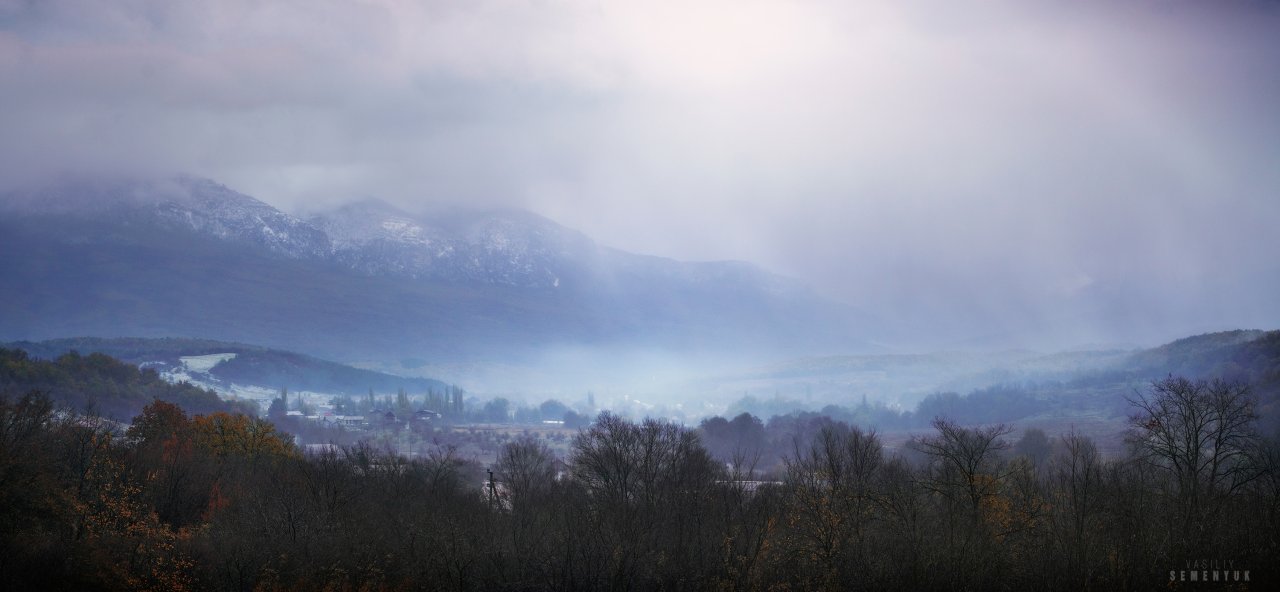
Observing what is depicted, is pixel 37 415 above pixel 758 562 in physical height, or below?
above

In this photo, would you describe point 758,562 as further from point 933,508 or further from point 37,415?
point 37,415

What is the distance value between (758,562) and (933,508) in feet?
Answer: 58.5

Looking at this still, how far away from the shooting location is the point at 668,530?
7062 centimetres

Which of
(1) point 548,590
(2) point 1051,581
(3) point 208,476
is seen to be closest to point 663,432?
(3) point 208,476

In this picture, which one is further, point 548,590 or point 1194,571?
point 548,590

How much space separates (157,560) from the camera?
66062mm

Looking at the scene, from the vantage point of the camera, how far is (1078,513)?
66.5 metres

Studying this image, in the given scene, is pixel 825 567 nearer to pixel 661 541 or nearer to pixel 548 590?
pixel 661 541

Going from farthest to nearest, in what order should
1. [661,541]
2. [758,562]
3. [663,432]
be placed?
1. [663,432]
2. [661,541]
3. [758,562]

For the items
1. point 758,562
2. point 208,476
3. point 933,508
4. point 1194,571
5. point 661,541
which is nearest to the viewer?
point 1194,571

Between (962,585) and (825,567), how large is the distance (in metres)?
7.72

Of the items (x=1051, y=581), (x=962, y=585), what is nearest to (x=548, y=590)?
(x=962, y=585)

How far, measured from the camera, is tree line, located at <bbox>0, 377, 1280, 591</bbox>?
202 feet

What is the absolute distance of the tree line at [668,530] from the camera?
61.6m
